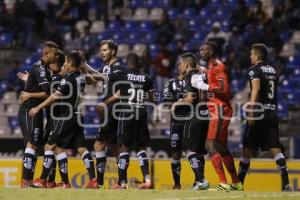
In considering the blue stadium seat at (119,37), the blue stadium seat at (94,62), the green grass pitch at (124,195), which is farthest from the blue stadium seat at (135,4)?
the green grass pitch at (124,195)

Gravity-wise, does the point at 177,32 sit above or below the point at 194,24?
below

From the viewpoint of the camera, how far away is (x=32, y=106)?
602 inches

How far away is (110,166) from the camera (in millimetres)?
19094

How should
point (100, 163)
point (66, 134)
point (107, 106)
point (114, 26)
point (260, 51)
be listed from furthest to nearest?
point (114, 26) → point (100, 163) → point (107, 106) → point (66, 134) → point (260, 51)

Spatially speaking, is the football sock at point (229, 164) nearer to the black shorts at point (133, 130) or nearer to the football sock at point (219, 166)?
the football sock at point (219, 166)

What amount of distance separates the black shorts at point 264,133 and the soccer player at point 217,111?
53cm

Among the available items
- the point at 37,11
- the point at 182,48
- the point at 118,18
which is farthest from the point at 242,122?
the point at 37,11

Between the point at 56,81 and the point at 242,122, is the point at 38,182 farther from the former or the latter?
the point at 242,122

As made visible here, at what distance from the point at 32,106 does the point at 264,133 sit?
410 centimetres

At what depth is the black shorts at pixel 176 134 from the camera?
15.9 meters

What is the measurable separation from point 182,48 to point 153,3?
354cm

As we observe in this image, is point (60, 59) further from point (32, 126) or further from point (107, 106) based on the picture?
point (32, 126)

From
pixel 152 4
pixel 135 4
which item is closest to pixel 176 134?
pixel 152 4

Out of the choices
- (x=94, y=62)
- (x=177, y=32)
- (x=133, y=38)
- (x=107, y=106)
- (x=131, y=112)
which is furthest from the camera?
(x=133, y=38)
